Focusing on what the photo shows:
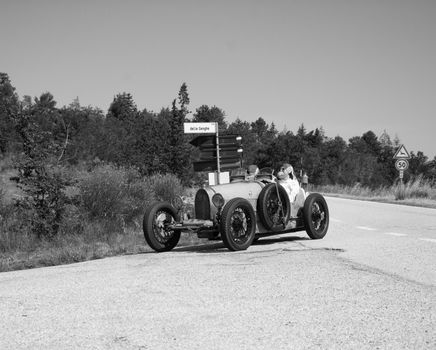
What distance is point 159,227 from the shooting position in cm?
1159

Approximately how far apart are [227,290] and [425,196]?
25973 mm

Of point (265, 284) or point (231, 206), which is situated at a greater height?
point (231, 206)

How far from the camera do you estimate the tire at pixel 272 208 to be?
11.8m

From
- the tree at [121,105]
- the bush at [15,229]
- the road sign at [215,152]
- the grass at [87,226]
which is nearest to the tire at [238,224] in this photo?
the grass at [87,226]

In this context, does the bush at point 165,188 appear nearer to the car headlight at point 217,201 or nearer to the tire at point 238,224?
the car headlight at point 217,201

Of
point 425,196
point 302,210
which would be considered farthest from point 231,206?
point 425,196

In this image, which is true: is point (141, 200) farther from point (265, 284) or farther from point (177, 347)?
point (177, 347)

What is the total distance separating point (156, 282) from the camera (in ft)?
24.8

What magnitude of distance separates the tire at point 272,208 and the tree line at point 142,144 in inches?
285

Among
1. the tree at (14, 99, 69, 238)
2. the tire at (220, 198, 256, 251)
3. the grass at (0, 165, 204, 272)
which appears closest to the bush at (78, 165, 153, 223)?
the grass at (0, 165, 204, 272)

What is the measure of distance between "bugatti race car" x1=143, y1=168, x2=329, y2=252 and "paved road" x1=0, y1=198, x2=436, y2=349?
0.89m

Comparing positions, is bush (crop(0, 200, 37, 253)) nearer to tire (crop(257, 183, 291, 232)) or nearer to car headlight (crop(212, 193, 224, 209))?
car headlight (crop(212, 193, 224, 209))

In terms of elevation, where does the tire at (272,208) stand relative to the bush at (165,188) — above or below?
below

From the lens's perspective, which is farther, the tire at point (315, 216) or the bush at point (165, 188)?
the bush at point (165, 188)
